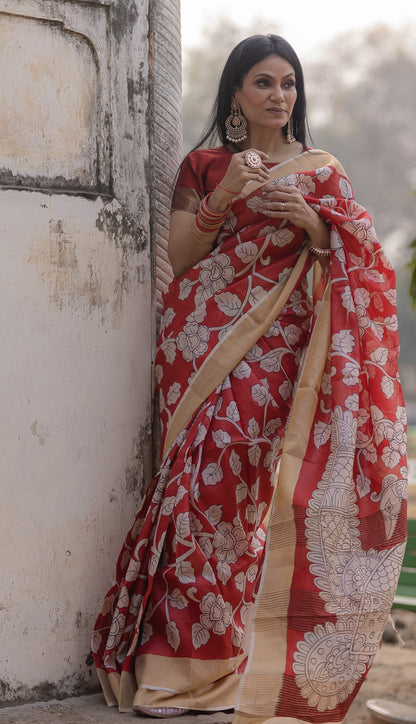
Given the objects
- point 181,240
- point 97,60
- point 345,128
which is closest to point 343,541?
point 181,240

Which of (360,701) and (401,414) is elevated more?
(401,414)

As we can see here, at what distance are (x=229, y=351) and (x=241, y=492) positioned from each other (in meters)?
0.41

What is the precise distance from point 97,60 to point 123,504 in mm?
1397

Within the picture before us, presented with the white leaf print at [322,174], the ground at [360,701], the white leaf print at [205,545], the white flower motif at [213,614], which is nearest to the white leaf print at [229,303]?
the white leaf print at [322,174]

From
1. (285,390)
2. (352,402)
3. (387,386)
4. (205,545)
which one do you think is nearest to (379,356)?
(387,386)

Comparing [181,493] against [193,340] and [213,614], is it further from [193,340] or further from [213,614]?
[193,340]

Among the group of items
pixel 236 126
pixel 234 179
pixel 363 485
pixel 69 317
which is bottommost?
pixel 363 485

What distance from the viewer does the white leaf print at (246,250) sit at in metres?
2.79

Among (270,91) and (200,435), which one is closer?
(200,435)

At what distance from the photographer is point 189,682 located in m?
2.57

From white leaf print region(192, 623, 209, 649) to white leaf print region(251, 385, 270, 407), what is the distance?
2.14 ft

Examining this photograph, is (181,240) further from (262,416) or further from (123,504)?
(123,504)

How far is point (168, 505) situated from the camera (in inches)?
104

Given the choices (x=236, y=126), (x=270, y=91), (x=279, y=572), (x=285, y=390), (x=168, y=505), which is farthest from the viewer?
(x=236, y=126)
